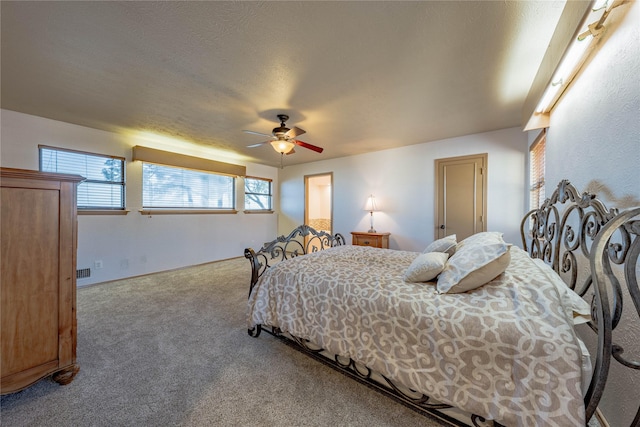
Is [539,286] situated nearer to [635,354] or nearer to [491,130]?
[635,354]

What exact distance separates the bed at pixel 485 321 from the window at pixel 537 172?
1.00 m

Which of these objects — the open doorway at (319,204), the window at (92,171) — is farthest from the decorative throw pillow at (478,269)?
the open doorway at (319,204)

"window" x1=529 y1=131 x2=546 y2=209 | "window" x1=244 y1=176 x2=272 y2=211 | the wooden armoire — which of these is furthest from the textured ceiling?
A: "window" x1=244 y1=176 x2=272 y2=211

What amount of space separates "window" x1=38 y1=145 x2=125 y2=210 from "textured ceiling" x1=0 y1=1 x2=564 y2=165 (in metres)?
0.52

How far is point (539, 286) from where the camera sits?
1.15 m

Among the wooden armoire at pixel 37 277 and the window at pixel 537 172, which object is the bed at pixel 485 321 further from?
the wooden armoire at pixel 37 277

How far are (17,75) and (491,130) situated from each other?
5.62m

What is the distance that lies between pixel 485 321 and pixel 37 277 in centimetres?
258

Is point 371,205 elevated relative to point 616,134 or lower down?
lower down

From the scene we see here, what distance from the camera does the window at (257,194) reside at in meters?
5.79

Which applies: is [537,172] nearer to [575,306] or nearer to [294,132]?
[575,306]

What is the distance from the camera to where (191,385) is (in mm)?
1541

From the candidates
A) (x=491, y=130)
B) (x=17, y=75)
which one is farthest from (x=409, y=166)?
(x=17, y=75)

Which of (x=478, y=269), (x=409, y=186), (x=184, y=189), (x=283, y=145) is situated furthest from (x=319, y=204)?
(x=478, y=269)
